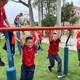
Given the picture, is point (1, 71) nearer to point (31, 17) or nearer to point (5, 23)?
point (5, 23)

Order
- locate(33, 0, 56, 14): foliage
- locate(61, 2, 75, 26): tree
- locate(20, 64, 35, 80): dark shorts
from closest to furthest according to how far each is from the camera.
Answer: locate(20, 64, 35, 80): dark shorts < locate(61, 2, 75, 26): tree < locate(33, 0, 56, 14): foliage

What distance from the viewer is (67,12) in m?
33.4

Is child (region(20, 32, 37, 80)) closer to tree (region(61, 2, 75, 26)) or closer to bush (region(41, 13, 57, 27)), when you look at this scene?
bush (region(41, 13, 57, 27))

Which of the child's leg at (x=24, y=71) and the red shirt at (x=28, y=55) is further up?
the red shirt at (x=28, y=55)

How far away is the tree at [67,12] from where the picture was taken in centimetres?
3319

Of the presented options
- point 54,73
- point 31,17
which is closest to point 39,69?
point 54,73

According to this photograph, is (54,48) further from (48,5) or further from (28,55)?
(48,5)

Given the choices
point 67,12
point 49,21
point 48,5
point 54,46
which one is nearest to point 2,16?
point 54,46

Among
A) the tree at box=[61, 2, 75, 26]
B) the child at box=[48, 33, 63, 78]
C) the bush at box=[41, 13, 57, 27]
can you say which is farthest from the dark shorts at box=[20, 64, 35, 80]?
the tree at box=[61, 2, 75, 26]

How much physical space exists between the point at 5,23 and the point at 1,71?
5.95ft

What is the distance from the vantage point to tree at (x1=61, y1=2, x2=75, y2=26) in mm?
33188

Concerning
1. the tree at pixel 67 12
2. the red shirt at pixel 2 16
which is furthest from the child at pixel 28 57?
the tree at pixel 67 12

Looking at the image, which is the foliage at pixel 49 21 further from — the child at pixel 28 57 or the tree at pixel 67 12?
the child at pixel 28 57

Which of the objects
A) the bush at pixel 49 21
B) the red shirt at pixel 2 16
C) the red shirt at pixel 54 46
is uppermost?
the red shirt at pixel 2 16
